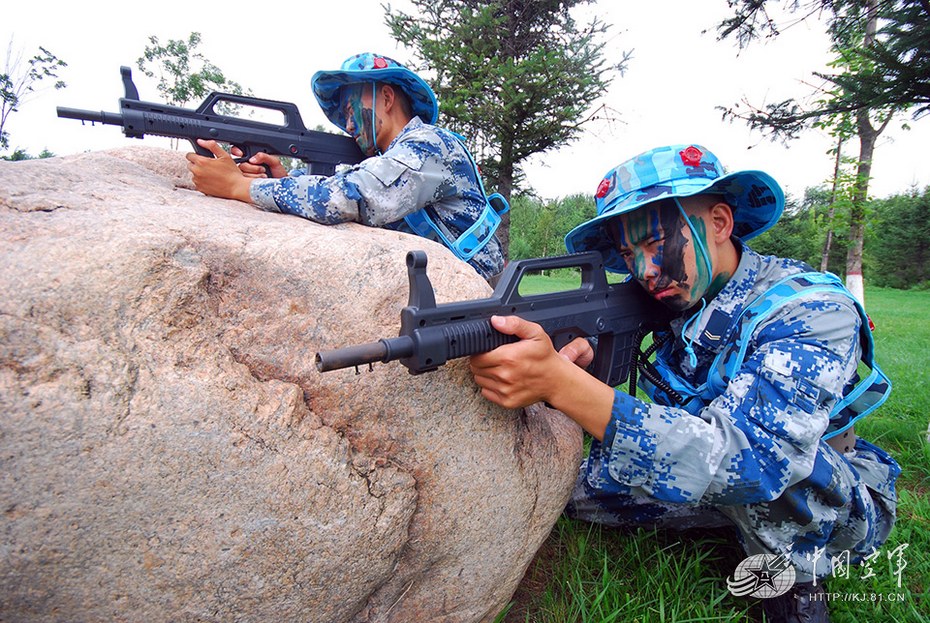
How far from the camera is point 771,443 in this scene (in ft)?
5.86

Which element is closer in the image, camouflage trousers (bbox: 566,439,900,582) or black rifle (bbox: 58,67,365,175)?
camouflage trousers (bbox: 566,439,900,582)

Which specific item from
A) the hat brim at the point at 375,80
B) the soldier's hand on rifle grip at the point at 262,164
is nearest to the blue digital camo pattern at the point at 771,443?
the hat brim at the point at 375,80

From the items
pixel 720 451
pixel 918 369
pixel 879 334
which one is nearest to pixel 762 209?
pixel 720 451

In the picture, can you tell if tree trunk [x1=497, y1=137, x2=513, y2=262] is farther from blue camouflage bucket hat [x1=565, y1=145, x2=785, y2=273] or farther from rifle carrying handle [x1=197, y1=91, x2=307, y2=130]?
blue camouflage bucket hat [x1=565, y1=145, x2=785, y2=273]

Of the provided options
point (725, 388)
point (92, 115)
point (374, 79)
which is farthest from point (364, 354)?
point (92, 115)

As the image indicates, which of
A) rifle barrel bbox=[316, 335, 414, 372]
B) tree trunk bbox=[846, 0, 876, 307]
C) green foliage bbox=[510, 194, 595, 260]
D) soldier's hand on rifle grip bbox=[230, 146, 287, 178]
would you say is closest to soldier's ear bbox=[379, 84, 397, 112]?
soldier's hand on rifle grip bbox=[230, 146, 287, 178]

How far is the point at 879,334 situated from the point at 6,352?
12904 mm

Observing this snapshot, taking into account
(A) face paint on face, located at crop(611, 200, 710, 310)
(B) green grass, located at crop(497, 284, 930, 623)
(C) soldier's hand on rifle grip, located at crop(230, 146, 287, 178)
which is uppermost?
(C) soldier's hand on rifle grip, located at crop(230, 146, 287, 178)

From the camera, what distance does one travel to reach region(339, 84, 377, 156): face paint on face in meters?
3.12

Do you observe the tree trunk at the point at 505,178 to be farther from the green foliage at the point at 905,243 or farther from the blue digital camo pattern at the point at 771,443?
the green foliage at the point at 905,243

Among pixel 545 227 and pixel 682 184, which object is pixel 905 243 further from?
pixel 682 184

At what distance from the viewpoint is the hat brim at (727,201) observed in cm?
209

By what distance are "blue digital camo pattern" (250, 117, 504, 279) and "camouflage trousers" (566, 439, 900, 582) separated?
1787 mm

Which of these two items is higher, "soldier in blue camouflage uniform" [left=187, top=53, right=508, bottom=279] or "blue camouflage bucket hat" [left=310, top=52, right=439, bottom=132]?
"blue camouflage bucket hat" [left=310, top=52, right=439, bottom=132]
